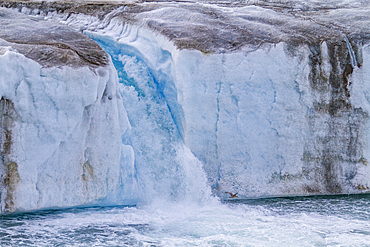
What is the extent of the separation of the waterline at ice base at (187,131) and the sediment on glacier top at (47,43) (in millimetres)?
22

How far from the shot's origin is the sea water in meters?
4.18

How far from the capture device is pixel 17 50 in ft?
15.8

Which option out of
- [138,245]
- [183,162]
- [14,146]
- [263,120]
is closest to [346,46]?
[263,120]

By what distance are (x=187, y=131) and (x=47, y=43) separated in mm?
1781

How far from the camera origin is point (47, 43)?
5234mm

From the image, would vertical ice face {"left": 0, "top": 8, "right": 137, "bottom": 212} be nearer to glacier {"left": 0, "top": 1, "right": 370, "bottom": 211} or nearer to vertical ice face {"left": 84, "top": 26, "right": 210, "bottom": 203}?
glacier {"left": 0, "top": 1, "right": 370, "bottom": 211}

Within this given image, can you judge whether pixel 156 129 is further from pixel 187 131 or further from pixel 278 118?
pixel 278 118

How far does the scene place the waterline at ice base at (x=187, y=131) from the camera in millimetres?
4516

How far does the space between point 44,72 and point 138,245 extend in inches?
73.2

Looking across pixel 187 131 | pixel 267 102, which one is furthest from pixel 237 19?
pixel 187 131

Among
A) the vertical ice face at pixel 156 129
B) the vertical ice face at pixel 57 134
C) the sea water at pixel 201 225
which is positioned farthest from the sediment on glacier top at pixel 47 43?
the sea water at pixel 201 225

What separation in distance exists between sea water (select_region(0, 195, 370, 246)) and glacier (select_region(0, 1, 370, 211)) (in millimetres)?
195

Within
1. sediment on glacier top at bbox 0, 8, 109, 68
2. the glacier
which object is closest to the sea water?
the glacier

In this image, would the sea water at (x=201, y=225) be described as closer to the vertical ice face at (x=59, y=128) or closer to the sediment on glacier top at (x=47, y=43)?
the vertical ice face at (x=59, y=128)
